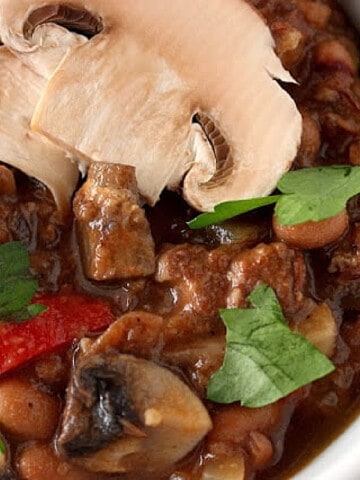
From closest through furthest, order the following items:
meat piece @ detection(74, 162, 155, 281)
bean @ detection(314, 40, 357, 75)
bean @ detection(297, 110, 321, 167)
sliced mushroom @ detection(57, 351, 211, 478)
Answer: sliced mushroom @ detection(57, 351, 211, 478)
meat piece @ detection(74, 162, 155, 281)
bean @ detection(297, 110, 321, 167)
bean @ detection(314, 40, 357, 75)

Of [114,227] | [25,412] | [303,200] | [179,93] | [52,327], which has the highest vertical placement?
[179,93]

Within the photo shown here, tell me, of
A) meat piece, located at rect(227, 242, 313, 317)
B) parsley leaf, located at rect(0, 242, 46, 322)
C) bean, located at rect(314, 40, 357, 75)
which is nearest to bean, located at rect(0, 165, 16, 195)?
parsley leaf, located at rect(0, 242, 46, 322)

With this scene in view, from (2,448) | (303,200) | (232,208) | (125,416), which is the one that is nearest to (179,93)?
(232,208)

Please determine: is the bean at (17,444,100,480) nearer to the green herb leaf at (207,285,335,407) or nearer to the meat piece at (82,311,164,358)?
the meat piece at (82,311,164,358)

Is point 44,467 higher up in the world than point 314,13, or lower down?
lower down

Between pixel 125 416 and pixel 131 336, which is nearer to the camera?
pixel 125 416

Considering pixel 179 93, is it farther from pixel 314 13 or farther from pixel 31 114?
pixel 314 13
